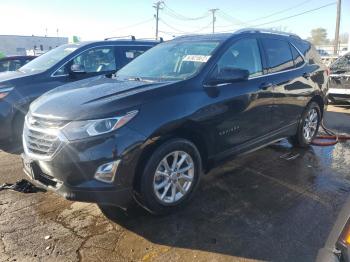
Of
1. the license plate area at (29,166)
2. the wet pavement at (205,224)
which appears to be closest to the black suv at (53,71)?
the wet pavement at (205,224)

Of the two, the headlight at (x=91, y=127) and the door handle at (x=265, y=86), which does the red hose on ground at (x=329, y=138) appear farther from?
the headlight at (x=91, y=127)

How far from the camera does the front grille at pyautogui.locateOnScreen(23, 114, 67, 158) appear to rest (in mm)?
3082

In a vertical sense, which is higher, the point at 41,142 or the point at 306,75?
the point at 306,75

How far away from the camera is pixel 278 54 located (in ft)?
16.3

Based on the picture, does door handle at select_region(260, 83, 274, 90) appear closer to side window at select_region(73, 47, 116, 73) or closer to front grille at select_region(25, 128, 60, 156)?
front grille at select_region(25, 128, 60, 156)

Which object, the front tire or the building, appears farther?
the building

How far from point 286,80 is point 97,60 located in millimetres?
3784

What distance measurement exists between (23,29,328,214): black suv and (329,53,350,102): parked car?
4.86m

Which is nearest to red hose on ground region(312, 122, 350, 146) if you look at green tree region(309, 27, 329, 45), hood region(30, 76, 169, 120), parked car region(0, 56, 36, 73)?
hood region(30, 76, 169, 120)

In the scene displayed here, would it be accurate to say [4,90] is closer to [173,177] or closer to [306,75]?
[173,177]

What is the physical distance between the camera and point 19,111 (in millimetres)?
5637

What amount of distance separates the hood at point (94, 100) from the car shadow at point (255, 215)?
1197 millimetres

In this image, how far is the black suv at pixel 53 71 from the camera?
219 inches

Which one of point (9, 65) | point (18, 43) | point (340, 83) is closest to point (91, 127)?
point (340, 83)
